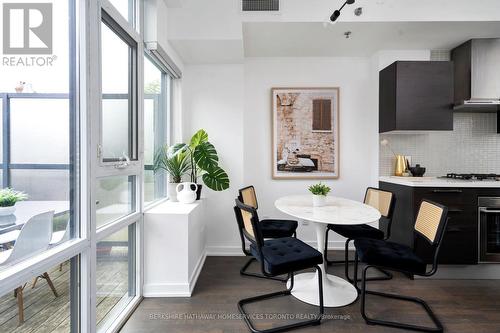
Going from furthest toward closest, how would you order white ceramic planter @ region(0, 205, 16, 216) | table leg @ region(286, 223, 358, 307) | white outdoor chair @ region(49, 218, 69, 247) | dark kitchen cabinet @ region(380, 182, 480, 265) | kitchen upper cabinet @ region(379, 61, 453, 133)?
kitchen upper cabinet @ region(379, 61, 453, 133) → dark kitchen cabinet @ region(380, 182, 480, 265) → table leg @ region(286, 223, 358, 307) → white outdoor chair @ region(49, 218, 69, 247) → white ceramic planter @ region(0, 205, 16, 216)

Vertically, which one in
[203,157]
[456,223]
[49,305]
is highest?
[203,157]

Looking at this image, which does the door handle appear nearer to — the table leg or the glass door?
the glass door

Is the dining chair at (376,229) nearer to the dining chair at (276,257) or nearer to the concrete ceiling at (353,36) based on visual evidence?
the dining chair at (276,257)

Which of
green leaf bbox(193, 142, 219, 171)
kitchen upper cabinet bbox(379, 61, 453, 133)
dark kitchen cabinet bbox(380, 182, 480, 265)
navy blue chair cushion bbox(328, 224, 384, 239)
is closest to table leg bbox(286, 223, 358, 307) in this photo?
navy blue chair cushion bbox(328, 224, 384, 239)

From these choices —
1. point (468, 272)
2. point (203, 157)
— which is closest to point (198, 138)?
point (203, 157)

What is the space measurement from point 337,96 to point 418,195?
5.32 feet

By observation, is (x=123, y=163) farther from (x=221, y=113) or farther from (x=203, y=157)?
(x=221, y=113)

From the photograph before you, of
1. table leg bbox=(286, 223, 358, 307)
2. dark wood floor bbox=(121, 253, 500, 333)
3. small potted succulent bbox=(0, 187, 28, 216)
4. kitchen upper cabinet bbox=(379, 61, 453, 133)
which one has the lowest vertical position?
dark wood floor bbox=(121, 253, 500, 333)

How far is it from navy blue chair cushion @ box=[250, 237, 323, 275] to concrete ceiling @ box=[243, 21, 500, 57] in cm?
216

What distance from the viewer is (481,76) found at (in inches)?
113

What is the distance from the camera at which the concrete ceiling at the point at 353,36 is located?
2.64 metres

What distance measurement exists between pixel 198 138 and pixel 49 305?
207cm

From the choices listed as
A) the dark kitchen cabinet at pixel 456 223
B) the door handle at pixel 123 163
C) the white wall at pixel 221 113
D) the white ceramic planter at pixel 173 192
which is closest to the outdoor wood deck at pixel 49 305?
the door handle at pixel 123 163

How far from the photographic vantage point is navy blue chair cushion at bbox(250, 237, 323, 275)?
178 centimetres
